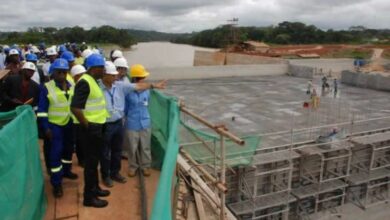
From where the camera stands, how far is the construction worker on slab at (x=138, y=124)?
16.8 feet

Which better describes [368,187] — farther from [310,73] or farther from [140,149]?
[310,73]

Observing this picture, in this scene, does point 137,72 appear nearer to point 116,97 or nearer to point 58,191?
point 116,97

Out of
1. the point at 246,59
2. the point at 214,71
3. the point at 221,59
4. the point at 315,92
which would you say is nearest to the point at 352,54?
the point at 246,59

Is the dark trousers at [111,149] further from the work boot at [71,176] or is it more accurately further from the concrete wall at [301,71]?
the concrete wall at [301,71]

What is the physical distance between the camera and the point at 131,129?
520cm

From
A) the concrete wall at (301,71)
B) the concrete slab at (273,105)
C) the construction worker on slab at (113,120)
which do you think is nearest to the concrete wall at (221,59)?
the concrete wall at (301,71)

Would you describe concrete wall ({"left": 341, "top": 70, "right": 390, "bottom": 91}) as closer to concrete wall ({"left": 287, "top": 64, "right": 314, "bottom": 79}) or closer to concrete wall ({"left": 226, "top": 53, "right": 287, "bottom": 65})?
concrete wall ({"left": 287, "top": 64, "right": 314, "bottom": 79})

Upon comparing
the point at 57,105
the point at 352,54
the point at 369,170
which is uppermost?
the point at 57,105

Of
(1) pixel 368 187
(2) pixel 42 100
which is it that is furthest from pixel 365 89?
(2) pixel 42 100

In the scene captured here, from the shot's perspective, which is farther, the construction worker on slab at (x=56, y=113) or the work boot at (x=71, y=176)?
the work boot at (x=71, y=176)

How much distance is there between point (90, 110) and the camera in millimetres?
3932

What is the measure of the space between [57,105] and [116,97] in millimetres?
759

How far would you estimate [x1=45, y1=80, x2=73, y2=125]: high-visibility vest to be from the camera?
432cm

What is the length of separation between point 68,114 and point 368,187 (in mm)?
11011
